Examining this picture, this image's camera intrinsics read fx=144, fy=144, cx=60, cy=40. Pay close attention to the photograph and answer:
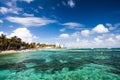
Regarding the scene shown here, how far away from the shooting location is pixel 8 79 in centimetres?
1788

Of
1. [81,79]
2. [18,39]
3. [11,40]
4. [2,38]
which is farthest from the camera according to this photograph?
[18,39]

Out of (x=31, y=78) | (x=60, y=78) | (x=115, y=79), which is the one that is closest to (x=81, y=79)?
(x=60, y=78)

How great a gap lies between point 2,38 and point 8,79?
70.7 m

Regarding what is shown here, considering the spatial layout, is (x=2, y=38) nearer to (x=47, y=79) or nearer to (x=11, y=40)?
(x=11, y=40)

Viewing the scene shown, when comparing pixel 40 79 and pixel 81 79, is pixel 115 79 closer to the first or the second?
pixel 81 79

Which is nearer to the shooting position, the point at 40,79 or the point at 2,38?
the point at 40,79

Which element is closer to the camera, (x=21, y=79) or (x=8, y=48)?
(x=21, y=79)

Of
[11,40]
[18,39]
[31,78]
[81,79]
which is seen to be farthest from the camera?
[18,39]

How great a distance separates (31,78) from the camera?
18250 millimetres

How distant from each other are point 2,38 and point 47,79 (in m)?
73.0

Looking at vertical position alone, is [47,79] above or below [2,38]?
below

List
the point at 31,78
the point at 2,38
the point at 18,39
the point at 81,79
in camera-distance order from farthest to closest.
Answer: the point at 18,39, the point at 2,38, the point at 31,78, the point at 81,79

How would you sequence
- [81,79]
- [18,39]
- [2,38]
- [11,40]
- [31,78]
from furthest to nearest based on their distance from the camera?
[18,39] < [11,40] < [2,38] < [31,78] < [81,79]

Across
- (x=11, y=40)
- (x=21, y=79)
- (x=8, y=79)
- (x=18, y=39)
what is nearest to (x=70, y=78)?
(x=21, y=79)
